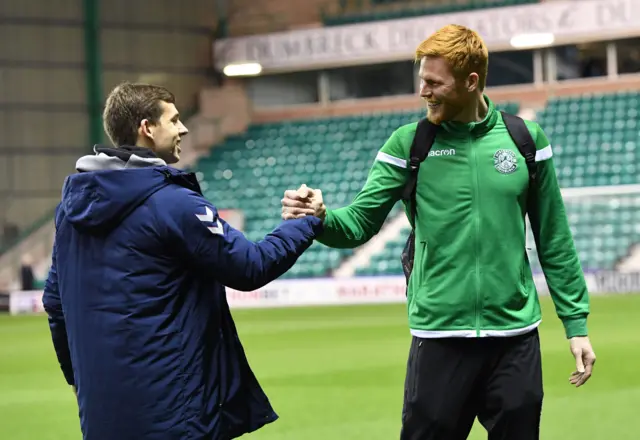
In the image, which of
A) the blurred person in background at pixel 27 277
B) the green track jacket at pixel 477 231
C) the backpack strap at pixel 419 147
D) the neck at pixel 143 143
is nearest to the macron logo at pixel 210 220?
the neck at pixel 143 143

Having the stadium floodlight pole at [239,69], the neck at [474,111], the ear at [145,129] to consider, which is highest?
the stadium floodlight pole at [239,69]

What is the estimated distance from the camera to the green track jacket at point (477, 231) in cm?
367

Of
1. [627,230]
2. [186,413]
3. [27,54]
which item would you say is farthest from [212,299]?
[27,54]

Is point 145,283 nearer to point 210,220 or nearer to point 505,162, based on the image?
point 210,220

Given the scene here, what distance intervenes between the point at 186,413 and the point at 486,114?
1534 mm

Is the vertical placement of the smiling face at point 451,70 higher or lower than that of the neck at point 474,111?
higher

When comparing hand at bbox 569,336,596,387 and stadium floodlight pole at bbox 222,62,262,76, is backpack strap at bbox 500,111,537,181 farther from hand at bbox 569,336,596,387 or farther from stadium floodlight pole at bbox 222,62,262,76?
stadium floodlight pole at bbox 222,62,262,76

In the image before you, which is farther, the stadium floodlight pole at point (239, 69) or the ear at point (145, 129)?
the stadium floodlight pole at point (239, 69)

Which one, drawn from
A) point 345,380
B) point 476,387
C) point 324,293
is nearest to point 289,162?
point 324,293

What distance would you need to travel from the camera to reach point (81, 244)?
3.26 meters

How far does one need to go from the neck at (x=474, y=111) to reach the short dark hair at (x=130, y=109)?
1097 millimetres

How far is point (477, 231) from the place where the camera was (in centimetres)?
367

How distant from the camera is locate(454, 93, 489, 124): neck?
147 inches

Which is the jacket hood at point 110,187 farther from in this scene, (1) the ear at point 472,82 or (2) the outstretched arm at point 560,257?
(2) the outstretched arm at point 560,257
